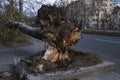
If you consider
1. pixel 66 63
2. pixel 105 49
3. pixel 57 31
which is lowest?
pixel 105 49

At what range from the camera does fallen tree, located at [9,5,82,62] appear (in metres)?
7.10

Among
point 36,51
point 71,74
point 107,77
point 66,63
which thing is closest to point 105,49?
point 36,51

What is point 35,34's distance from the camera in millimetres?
7941

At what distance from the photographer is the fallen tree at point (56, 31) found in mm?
7098

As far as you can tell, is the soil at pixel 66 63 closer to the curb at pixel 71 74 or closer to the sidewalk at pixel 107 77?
the curb at pixel 71 74

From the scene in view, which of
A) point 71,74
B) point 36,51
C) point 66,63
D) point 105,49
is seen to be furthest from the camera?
point 105,49

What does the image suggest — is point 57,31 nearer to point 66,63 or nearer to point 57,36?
point 57,36

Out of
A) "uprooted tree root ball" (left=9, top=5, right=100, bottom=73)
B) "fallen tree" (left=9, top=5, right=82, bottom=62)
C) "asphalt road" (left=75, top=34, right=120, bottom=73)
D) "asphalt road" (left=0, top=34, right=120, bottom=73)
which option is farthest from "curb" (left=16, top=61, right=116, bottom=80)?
"asphalt road" (left=0, top=34, right=120, bottom=73)

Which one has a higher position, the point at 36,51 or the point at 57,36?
the point at 57,36

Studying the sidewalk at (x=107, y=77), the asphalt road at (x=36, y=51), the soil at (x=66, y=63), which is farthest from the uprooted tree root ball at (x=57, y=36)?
the asphalt road at (x=36, y=51)

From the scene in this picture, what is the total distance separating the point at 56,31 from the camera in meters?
7.10

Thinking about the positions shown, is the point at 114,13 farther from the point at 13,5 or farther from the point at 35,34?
the point at 35,34

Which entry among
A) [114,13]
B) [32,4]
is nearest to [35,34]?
[32,4]

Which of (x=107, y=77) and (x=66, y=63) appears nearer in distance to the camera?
(x=107, y=77)
